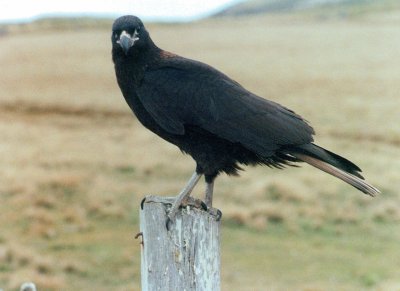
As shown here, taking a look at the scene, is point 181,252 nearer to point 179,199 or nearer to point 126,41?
point 179,199

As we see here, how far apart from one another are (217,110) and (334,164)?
83 cm

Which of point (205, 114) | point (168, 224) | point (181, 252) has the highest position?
point (205, 114)

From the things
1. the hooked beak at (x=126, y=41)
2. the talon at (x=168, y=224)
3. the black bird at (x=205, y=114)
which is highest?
the hooked beak at (x=126, y=41)

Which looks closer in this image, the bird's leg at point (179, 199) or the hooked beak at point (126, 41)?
the bird's leg at point (179, 199)

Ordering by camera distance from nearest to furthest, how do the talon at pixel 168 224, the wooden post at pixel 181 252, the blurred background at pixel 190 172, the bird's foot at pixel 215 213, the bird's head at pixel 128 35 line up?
1. the wooden post at pixel 181 252
2. the talon at pixel 168 224
3. the bird's foot at pixel 215 213
4. the bird's head at pixel 128 35
5. the blurred background at pixel 190 172

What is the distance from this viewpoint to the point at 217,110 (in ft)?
14.6

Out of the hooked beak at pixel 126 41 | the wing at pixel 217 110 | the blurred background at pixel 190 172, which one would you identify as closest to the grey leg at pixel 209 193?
the wing at pixel 217 110

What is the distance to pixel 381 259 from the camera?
11.0 meters

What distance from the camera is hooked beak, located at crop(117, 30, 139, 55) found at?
14.5ft

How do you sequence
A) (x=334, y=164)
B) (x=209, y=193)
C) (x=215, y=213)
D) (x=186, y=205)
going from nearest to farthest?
1. (x=186, y=205)
2. (x=215, y=213)
3. (x=334, y=164)
4. (x=209, y=193)

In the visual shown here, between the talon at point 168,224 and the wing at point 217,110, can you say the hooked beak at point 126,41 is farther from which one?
the talon at point 168,224

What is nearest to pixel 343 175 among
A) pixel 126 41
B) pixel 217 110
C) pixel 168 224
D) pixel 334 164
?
pixel 334 164

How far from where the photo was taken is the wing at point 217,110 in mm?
4348

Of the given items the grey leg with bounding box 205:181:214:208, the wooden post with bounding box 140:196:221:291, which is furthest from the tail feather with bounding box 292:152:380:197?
the wooden post with bounding box 140:196:221:291
